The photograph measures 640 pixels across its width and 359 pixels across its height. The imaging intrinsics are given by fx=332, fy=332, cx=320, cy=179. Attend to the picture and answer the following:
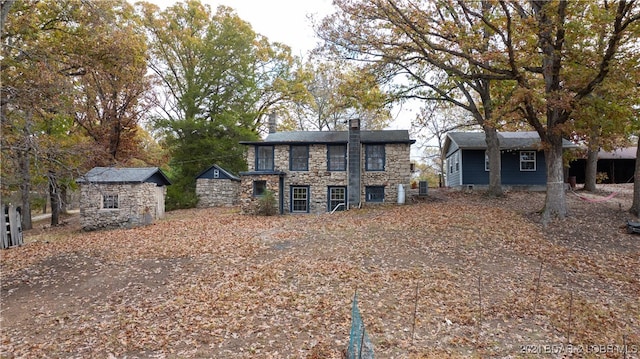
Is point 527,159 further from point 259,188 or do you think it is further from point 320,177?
point 259,188

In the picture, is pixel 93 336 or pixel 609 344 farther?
pixel 93 336

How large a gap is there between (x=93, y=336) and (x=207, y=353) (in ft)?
7.43

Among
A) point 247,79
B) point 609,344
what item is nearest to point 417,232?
point 609,344

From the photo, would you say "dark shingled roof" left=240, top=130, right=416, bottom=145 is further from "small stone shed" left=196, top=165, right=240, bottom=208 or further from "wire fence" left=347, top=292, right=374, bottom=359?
"wire fence" left=347, top=292, right=374, bottom=359

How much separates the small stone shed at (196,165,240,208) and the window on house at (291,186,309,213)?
6974 mm

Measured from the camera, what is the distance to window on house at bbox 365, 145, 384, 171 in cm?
1903

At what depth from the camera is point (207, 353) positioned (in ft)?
16.4

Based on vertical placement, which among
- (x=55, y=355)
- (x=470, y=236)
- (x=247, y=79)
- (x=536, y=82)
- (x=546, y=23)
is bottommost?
(x=55, y=355)

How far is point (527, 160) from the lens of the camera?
21469 millimetres

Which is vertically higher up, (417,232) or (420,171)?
(420,171)

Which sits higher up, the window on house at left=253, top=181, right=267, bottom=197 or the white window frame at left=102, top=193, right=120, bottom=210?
the window on house at left=253, top=181, right=267, bottom=197

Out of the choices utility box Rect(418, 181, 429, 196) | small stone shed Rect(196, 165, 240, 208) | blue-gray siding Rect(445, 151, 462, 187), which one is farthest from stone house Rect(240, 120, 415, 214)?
blue-gray siding Rect(445, 151, 462, 187)

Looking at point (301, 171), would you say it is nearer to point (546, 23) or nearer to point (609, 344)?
point (546, 23)

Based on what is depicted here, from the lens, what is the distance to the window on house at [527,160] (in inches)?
843
